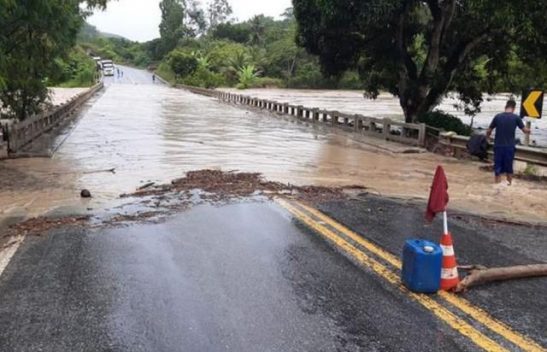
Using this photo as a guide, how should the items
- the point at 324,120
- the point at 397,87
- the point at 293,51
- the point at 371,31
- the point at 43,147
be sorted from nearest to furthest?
the point at 43,147 → the point at 371,31 → the point at 397,87 → the point at 324,120 → the point at 293,51

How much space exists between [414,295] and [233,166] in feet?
31.3

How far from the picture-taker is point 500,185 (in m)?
12.3

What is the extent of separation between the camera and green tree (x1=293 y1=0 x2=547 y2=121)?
821 inches

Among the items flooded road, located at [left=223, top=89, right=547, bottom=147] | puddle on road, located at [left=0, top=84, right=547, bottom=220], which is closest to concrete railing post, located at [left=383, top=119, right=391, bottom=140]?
puddle on road, located at [left=0, top=84, right=547, bottom=220]

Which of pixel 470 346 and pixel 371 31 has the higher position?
pixel 371 31

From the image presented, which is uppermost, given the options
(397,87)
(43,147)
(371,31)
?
(371,31)

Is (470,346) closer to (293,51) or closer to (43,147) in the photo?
(43,147)

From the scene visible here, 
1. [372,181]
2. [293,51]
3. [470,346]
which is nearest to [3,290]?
[470,346]

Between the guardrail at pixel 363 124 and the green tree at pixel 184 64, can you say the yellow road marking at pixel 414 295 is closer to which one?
the guardrail at pixel 363 124

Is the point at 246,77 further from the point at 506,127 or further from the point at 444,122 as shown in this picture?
the point at 506,127

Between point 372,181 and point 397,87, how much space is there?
14.5 m

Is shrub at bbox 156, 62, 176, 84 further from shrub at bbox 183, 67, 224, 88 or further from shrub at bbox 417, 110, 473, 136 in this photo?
shrub at bbox 417, 110, 473, 136

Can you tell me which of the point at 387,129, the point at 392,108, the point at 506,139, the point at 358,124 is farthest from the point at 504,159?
the point at 392,108

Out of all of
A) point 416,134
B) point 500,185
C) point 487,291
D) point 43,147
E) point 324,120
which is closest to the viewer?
point 487,291
